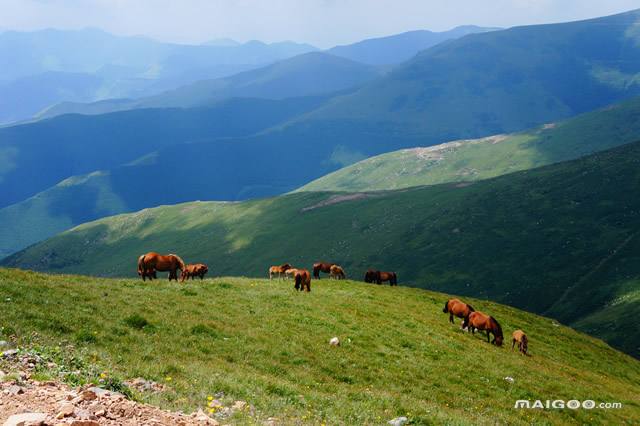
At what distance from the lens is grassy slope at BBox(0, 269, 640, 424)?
16359 mm

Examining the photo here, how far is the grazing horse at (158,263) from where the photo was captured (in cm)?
3231

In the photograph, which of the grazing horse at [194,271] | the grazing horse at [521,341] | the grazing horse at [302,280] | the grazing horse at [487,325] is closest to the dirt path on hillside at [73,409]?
the grazing horse at [302,280]

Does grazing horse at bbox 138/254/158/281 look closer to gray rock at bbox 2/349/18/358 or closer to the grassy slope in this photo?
the grassy slope

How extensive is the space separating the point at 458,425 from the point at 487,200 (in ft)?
545

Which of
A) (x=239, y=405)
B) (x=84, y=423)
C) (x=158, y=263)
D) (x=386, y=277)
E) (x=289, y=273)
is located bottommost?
(x=386, y=277)

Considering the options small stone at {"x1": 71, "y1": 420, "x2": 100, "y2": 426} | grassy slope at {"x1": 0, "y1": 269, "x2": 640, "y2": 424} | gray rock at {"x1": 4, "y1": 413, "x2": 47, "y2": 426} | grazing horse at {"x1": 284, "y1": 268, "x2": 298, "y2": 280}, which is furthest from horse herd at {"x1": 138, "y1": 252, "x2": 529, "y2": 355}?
small stone at {"x1": 71, "y1": 420, "x2": 100, "y2": 426}

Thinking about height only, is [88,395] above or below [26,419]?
below

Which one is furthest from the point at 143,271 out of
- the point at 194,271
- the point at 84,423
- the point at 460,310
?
the point at 84,423

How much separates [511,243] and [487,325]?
118 meters

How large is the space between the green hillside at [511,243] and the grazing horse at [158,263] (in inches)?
2689

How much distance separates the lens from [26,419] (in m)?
8.24

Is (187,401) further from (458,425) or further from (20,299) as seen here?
(20,299)

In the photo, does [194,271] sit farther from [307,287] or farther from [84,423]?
[84,423]

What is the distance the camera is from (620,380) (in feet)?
123
